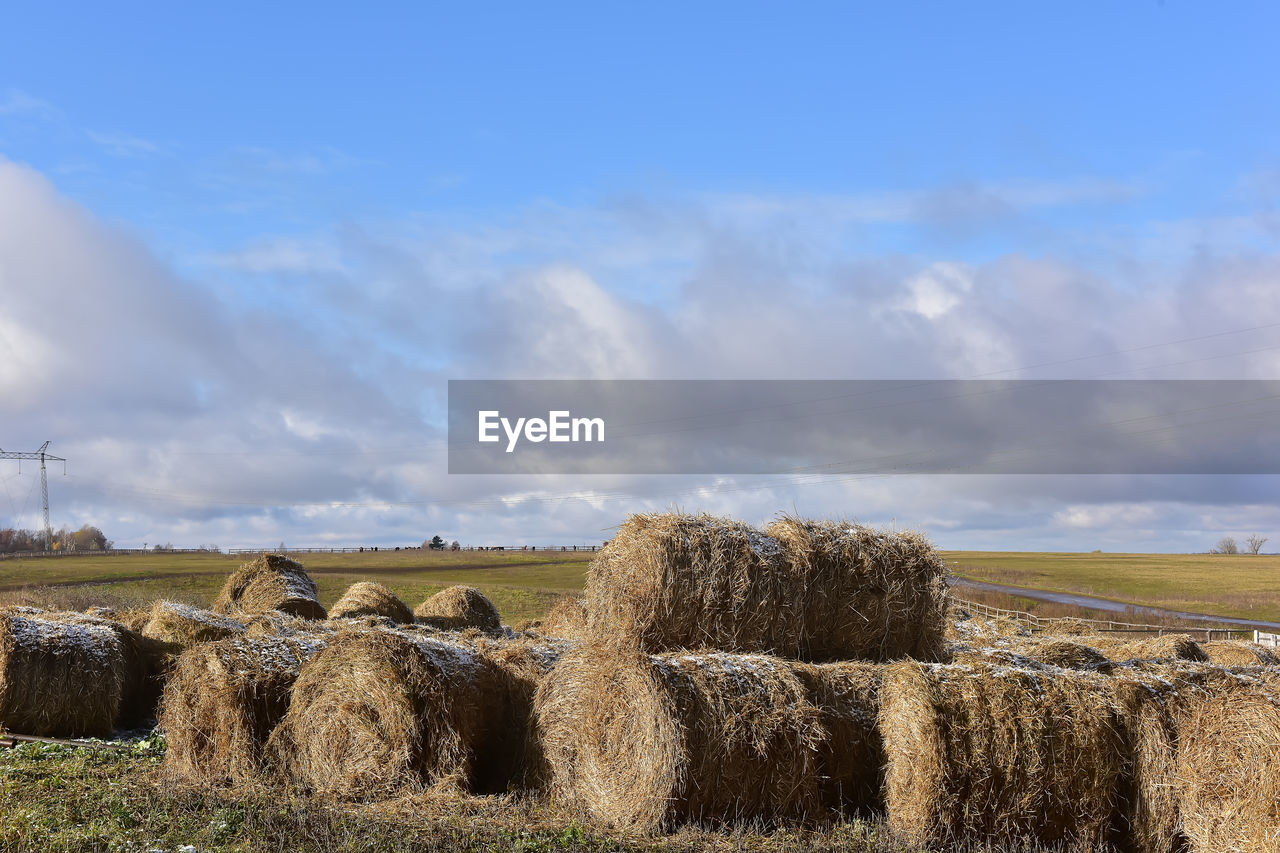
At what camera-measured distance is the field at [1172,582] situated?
67250mm

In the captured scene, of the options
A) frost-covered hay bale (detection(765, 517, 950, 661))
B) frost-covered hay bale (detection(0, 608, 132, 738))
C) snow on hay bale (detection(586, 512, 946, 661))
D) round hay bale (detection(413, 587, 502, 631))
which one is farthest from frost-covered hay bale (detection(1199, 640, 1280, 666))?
frost-covered hay bale (detection(0, 608, 132, 738))

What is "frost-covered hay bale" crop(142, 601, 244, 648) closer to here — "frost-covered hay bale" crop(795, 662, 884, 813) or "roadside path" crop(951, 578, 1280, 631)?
"frost-covered hay bale" crop(795, 662, 884, 813)

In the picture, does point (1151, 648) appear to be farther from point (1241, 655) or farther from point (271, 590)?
point (271, 590)

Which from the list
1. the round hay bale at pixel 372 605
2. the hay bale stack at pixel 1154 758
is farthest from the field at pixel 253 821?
the round hay bale at pixel 372 605

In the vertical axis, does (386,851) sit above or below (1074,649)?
below

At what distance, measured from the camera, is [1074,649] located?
12.4m

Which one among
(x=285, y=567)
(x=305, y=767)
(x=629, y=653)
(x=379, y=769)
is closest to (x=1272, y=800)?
(x=629, y=653)

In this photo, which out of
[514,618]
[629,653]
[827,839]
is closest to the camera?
[827,839]

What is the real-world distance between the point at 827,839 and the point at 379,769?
469 centimetres

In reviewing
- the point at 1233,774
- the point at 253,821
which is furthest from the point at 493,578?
the point at 1233,774

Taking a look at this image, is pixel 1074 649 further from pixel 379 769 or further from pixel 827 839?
pixel 379 769

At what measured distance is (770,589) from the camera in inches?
444

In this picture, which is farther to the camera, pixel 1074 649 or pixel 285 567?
pixel 285 567

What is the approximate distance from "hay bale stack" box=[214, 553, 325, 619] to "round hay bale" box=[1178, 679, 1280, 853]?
1691 cm
